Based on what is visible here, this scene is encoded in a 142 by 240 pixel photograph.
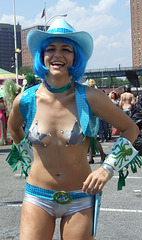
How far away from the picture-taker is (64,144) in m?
2.45

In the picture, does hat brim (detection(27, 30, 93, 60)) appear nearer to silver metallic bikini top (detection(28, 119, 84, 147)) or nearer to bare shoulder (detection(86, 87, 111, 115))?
bare shoulder (detection(86, 87, 111, 115))

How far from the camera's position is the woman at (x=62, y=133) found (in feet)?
7.82

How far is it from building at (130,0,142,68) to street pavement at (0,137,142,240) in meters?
168

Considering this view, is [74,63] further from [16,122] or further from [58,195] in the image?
[58,195]

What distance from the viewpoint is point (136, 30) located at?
563 feet

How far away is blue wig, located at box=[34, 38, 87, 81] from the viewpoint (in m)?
2.55

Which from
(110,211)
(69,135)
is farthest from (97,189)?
(110,211)

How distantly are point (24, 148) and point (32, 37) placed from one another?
79 centimetres

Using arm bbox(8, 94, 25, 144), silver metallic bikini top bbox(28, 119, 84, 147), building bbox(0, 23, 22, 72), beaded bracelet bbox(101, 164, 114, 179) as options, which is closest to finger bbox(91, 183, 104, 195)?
beaded bracelet bbox(101, 164, 114, 179)

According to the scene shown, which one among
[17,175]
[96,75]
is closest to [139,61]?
[96,75]

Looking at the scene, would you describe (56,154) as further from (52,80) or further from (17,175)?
(17,175)

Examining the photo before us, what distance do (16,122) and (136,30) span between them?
578ft

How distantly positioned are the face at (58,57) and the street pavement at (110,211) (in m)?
2.26

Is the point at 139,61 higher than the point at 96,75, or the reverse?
the point at 139,61
